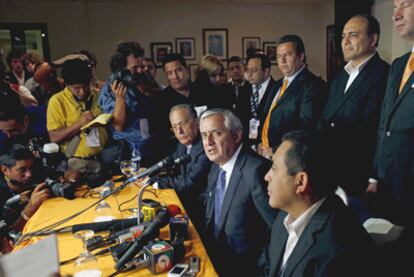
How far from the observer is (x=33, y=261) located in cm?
96

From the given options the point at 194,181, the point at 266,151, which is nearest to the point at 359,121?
the point at 266,151

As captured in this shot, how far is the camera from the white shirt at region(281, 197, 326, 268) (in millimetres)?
1312

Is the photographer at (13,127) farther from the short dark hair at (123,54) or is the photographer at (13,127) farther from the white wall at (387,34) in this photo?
the white wall at (387,34)

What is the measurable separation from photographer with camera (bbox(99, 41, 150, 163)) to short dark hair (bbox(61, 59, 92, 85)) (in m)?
0.21

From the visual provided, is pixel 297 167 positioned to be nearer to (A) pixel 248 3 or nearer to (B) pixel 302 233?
(B) pixel 302 233

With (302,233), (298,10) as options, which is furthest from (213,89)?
(298,10)

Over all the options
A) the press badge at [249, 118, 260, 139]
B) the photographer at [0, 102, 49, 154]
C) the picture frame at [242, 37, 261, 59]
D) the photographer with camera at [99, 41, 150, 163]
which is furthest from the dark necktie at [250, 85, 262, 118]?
the picture frame at [242, 37, 261, 59]

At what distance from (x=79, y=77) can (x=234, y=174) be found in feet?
4.91

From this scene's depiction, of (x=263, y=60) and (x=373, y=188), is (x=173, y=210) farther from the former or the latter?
(x=263, y=60)

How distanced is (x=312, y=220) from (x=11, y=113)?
2.30m

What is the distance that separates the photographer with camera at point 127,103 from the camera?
9.18 ft

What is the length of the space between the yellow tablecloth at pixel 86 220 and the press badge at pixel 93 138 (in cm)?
46

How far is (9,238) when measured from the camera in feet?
6.72

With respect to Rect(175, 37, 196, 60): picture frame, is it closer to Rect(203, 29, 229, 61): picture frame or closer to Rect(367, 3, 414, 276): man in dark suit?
Rect(203, 29, 229, 61): picture frame
